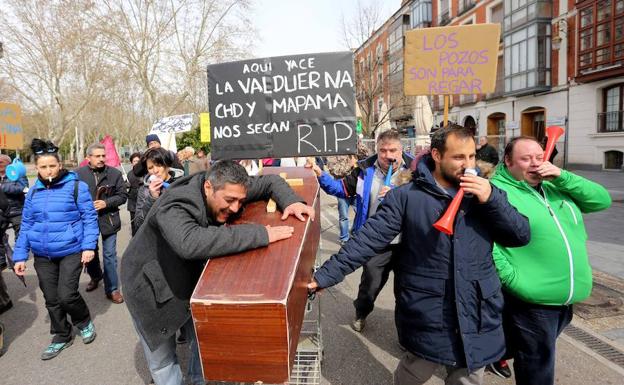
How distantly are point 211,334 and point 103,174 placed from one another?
4418 millimetres

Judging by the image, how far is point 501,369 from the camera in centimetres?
339

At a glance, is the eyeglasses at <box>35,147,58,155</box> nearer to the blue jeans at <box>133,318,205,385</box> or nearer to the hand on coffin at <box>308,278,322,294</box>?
the blue jeans at <box>133,318,205,385</box>

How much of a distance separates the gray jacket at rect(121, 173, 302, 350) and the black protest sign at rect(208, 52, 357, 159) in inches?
44.8

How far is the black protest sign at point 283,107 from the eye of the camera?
3447 mm

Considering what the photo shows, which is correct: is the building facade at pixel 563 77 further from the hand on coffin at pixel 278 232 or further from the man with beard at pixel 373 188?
the hand on coffin at pixel 278 232

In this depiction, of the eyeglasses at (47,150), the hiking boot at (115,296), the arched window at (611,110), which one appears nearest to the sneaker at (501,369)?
the hiking boot at (115,296)

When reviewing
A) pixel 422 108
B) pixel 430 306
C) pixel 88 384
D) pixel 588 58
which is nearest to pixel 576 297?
pixel 430 306

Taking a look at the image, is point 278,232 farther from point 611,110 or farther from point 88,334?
point 611,110

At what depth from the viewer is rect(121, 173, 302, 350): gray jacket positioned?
2.03m

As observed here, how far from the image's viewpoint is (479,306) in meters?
2.30

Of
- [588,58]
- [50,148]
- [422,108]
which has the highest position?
[588,58]

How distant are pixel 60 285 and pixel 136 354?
93 cm

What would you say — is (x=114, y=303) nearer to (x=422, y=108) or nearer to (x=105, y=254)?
(x=105, y=254)

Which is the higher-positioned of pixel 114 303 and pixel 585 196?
pixel 585 196
